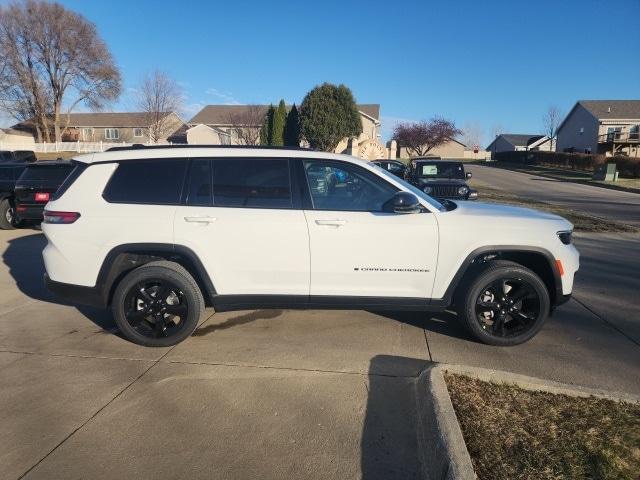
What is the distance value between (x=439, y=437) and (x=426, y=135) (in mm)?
66374

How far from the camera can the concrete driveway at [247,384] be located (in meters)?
2.71

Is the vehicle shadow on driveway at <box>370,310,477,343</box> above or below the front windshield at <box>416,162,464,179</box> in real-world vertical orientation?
below

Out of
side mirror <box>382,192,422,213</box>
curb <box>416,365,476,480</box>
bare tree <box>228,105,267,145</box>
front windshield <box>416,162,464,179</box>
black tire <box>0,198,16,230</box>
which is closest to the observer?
curb <box>416,365,476,480</box>

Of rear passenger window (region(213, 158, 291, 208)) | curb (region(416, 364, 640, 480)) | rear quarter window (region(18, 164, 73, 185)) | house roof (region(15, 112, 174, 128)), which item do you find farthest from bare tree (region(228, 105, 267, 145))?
curb (region(416, 364, 640, 480))

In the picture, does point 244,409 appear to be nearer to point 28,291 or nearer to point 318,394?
point 318,394

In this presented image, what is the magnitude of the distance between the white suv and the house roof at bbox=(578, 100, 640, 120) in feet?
204

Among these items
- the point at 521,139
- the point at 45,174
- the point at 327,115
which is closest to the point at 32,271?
the point at 45,174

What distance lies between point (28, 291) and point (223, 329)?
3142mm

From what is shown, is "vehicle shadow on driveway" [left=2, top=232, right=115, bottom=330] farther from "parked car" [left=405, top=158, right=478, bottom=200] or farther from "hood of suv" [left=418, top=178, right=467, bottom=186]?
"hood of suv" [left=418, top=178, right=467, bottom=186]

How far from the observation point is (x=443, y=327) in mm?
4789

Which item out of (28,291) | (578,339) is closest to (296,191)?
(578,339)

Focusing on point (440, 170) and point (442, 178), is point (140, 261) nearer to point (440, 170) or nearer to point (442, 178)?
point (442, 178)

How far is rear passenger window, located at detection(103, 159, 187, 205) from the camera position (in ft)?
13.6

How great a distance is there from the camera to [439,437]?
2.68m
